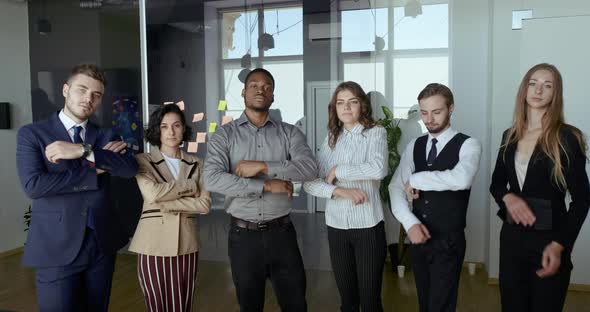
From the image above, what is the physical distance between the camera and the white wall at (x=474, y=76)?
486 centimetres

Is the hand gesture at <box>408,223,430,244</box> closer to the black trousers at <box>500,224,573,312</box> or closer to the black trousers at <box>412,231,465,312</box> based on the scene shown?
the black trousers at <box>412,231,465,312</box>

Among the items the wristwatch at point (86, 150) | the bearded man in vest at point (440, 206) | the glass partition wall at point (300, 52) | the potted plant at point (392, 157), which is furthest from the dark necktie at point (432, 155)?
the glass partition wall at point (300, 52)

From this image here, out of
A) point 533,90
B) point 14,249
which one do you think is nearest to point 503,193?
point 533,90

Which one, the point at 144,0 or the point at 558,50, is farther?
the point at 144,0

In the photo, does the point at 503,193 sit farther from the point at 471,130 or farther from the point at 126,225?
the point at 126,225

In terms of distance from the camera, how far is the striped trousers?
2.47 meters

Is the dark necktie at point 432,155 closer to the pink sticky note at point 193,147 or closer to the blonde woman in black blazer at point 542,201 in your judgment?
the blonde woman in black blazer at point 542,201

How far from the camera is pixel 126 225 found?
18.1 feet

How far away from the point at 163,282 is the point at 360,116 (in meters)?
1.45

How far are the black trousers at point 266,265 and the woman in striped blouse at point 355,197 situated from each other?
0.25 metres

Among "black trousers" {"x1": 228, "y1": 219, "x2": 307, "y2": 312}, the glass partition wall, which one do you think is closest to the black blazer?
"black trousers" {"x1": 228, "y1": 219, "x2": 307, "y2": 312}

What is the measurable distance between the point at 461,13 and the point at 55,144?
4346 mm

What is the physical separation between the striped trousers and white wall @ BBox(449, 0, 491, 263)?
3546 mm

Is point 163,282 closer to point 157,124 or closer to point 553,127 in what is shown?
point 157,124
